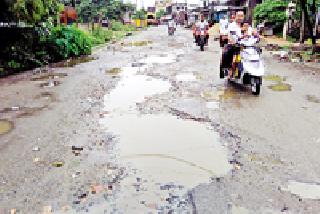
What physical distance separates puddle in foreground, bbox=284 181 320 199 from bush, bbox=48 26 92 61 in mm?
14277

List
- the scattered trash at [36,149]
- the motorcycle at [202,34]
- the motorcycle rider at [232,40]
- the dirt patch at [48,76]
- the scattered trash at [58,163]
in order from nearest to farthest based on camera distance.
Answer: the scattered trash at [58,163] → the scattered trash at [36,149] → the motorcycle rider at [232,40] → the dirt patch at [48,76] → the motorcycle at [202,34]

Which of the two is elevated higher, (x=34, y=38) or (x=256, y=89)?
(x=34, y=38)

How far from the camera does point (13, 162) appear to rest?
5.30 meters

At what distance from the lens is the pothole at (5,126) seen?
6.81 m

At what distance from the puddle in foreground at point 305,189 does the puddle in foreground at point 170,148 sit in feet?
2.61

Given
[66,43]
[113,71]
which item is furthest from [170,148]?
[66,43]

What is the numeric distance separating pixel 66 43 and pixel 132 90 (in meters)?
8.55

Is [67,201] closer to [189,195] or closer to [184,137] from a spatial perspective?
[189,195]

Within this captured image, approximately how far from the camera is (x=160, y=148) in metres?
5.73

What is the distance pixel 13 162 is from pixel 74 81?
695 cm

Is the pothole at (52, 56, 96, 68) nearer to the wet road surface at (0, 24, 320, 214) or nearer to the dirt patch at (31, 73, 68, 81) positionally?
the dirt patch at (31, 73, 68, 81)

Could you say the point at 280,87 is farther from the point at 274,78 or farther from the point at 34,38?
the point at 34,38

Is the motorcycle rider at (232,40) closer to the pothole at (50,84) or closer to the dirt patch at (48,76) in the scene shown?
the pothole at (50,84)

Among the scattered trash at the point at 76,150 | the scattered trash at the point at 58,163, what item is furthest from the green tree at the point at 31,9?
the scattered trash at the point at 58,163
